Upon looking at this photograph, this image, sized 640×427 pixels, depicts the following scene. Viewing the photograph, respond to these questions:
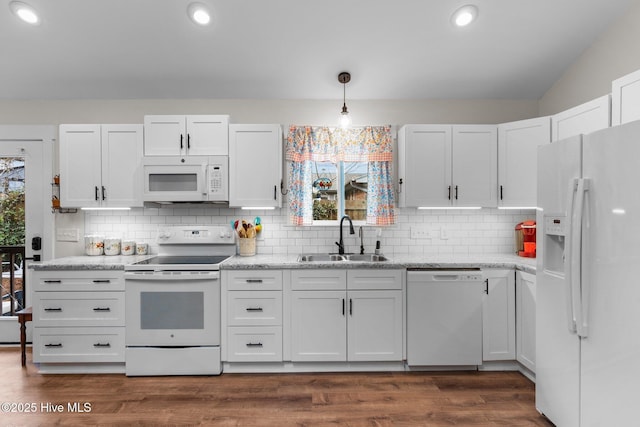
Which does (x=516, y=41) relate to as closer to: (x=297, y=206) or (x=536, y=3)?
(x=536, y=3)

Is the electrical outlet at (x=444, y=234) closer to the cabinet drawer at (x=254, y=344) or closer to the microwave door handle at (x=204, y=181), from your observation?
the cabinet drawer at (x=254, y=344)

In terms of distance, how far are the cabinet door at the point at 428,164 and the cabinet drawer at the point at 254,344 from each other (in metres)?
1.73

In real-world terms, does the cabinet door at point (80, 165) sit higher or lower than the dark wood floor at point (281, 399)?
higher

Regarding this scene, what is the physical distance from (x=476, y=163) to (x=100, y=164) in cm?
345

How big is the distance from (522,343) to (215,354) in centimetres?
248

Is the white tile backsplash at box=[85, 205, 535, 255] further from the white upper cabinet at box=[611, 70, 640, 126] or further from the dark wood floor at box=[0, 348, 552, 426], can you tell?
the white upper cabinet at box=[611, 70, 640, 126]

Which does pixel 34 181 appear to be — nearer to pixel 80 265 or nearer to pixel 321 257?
pixel 80 265

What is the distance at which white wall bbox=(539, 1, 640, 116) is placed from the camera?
261 centimetres

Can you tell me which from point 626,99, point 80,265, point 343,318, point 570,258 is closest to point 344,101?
point 343,318

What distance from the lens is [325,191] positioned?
3.70 metres

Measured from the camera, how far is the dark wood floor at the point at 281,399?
2299 mm

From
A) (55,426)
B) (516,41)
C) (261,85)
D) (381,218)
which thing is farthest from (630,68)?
(55,426)

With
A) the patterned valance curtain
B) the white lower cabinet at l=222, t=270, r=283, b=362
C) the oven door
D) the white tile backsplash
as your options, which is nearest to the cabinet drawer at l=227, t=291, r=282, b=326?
the white lower cabinet at l=222, t=270, r=283, b=362

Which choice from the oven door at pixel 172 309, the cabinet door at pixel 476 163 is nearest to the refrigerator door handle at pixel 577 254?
the cabinet door at pixel 476 163
